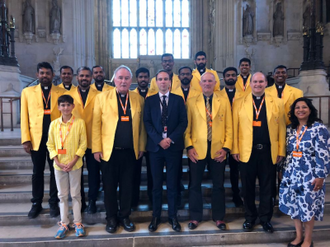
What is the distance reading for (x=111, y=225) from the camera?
3.60 m

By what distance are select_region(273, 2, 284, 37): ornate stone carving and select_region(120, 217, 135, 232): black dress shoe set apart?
14548 mm

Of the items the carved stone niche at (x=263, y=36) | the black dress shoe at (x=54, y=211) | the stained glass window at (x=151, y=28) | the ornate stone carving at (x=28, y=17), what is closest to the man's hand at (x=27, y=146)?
the black dress shoe at (x=54, y=211)

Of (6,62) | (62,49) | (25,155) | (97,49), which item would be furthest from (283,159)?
(97,49)

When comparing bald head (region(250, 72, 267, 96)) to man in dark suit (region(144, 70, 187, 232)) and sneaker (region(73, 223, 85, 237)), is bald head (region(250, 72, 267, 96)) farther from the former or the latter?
sneaker (region(73, 223, 85, 237))

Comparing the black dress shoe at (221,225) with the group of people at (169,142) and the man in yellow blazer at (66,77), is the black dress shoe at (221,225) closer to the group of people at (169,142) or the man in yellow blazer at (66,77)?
the group of people at (169,142)

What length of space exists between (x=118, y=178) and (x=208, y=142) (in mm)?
1260

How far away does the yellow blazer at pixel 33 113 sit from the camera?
369 cm

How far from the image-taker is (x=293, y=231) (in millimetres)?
3604

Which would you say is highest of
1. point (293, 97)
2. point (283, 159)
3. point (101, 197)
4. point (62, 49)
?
point (62, 49)

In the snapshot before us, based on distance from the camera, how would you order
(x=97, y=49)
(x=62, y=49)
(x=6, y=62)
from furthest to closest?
1. (x=97, y=49)
2. (x=62, y=49)
3. (x=6, y=62)

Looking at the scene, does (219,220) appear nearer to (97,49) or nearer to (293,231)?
(293,231)

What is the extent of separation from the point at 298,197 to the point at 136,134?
2075mm

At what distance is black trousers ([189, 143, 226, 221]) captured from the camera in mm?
3637

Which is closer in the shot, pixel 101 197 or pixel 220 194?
pixel 220 194
